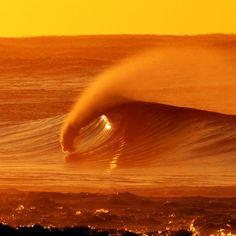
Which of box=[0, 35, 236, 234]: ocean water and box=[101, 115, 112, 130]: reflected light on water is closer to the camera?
box=[0, 35, 236, 234]: ocean water

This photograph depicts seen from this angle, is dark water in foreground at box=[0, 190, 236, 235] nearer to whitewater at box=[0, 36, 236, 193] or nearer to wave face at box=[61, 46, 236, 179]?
whitewater at box=[0, 36, 236, 193]

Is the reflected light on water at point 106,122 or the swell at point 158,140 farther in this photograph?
the reflected light on water at point 106,122

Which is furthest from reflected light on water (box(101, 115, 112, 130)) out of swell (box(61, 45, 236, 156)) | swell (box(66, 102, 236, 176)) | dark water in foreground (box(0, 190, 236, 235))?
dark water in foreground (box(0, 190, 236, 235))

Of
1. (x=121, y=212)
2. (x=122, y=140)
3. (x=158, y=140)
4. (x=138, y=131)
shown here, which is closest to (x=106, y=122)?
(x=138, y=131)

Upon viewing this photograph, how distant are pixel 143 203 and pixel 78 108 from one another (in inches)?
339

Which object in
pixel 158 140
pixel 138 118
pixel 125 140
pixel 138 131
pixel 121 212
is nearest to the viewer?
pixel 121 212

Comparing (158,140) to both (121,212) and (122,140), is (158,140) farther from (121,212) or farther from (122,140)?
(121,212)

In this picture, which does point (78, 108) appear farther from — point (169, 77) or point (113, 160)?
point (169, 77)

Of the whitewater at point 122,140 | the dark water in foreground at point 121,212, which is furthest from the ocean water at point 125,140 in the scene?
the dark water in foreground at point 121,212

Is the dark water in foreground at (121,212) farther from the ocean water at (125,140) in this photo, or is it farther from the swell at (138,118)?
the swell at (138,118)

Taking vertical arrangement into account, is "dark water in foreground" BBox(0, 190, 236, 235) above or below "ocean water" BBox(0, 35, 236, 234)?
below

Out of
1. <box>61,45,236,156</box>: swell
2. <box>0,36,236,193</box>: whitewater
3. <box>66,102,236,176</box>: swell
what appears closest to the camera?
<box>0,36,236,193</box>: whitewater

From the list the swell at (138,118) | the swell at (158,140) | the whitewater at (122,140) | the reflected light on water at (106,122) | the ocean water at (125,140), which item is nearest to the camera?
the ocean water at (125,140)

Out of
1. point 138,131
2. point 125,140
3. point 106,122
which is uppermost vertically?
point 106,122
